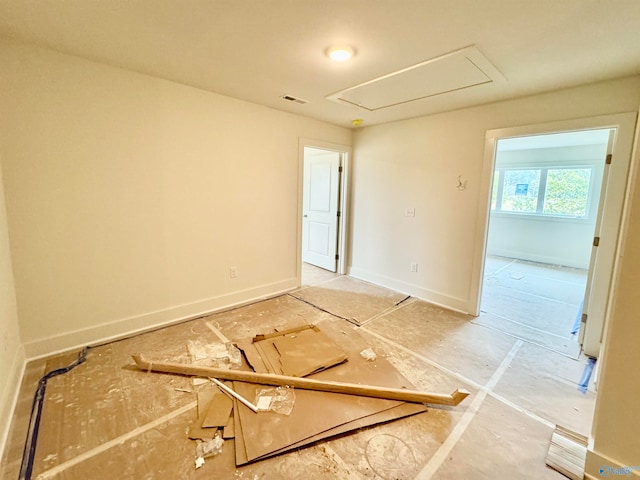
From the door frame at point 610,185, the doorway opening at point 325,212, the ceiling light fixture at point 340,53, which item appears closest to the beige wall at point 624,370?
the door frame at point 610,185

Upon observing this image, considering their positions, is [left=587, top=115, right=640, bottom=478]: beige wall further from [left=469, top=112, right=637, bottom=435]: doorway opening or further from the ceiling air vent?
the ceiling air vent

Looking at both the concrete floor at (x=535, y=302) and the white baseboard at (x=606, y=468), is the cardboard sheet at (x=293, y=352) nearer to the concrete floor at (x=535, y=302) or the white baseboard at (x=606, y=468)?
the white baseboard at (x=606, y=468)

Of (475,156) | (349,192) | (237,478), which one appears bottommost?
(237,478)

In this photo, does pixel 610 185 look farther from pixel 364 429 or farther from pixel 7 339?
pixel 7 339

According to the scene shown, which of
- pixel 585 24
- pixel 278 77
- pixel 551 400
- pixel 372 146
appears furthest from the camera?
pixel 372 146

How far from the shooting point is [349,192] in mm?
4465

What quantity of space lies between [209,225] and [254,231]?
558 millimetres

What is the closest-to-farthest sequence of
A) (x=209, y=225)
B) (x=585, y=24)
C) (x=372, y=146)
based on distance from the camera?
(x=585, y=24) → (x=209, y=225) → (x=372, y=146)

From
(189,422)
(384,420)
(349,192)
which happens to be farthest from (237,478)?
(349,192)

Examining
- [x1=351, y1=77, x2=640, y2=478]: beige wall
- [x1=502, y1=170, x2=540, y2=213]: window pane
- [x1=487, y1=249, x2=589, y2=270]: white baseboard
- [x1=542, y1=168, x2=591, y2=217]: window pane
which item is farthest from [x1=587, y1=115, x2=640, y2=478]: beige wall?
[x1=502, y1=170, x2=540, y2=213]: window pane

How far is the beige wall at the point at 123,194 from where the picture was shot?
205 cm

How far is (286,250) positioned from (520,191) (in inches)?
224

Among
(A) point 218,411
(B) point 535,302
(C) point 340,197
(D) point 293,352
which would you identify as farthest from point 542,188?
(A) point 218,411

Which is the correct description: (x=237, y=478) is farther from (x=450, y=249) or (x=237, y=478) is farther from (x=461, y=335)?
(x=450, y=249)
